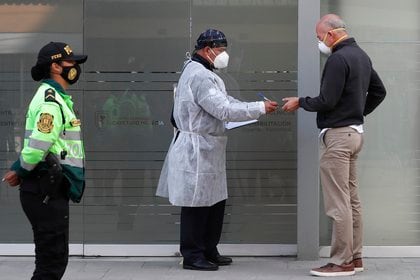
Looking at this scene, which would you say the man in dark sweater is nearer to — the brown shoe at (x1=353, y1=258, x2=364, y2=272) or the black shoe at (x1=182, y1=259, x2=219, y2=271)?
the brown shoe at (x1=353, y1=258, x2=364, y2=272)

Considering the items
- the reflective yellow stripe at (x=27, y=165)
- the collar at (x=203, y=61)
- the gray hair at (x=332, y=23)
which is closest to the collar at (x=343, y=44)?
the gray hair at (x=332, y=23)

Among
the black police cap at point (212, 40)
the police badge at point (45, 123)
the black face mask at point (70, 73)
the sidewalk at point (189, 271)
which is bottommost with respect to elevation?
the sidewalk at point (189, 271)

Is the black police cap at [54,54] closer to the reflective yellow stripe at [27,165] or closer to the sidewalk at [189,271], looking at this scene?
the reflective yellow stripe at [27,165]

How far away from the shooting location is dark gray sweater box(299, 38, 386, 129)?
584cm

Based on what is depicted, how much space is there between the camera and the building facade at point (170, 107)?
22.7 feet

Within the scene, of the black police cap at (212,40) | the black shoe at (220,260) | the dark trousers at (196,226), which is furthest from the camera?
the black shoe at (220,260)

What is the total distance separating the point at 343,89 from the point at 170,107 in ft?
5.91

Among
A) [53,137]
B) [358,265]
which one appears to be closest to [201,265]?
[358,265]

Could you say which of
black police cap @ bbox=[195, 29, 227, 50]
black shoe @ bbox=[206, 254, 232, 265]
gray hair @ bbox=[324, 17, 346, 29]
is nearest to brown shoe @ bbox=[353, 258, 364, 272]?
black shoe @ bbox=[206, 254, 232, 265]

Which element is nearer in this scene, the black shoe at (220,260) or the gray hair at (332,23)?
the gray hair at (332,23)

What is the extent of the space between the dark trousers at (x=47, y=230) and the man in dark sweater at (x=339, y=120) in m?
2.10

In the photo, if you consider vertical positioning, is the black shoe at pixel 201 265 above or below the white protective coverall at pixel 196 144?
below

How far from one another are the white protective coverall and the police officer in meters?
1.36

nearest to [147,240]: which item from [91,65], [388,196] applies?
[91,65]
